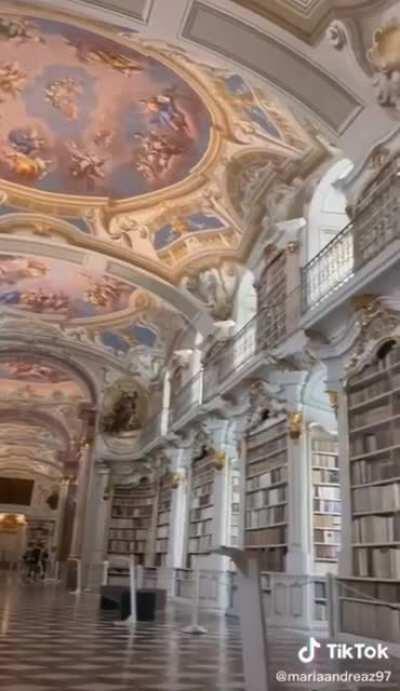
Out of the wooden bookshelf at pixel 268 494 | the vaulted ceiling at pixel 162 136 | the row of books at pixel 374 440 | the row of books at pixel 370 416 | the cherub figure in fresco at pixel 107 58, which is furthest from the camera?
the cherub figure in fresco at pixel 107 58

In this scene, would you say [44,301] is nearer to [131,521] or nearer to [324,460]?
[131,521]

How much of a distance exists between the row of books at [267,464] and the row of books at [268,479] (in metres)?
0.08

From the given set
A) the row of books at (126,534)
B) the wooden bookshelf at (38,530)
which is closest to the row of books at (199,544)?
the row of books at (126,534)

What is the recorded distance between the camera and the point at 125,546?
1811 centimetres

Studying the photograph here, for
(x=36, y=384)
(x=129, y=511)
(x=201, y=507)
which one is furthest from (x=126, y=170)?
(x=36, y=384)

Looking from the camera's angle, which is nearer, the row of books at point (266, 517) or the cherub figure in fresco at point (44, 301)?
the row of books at point (266, 517)

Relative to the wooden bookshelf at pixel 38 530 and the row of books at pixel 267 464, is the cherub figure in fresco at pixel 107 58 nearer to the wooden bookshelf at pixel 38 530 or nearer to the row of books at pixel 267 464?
the row of books at pixel 267 464

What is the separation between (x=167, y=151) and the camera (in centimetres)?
1160

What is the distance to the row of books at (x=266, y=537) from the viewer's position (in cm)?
922

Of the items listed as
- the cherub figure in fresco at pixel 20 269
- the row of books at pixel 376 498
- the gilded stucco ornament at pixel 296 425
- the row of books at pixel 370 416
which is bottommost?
the row of books at pixel 376 498

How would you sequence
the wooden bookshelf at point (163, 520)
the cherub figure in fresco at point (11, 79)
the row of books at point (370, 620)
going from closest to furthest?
the row of books at point (370, 620), the cherub figure in fresco at point (11, 79), the wooden bookshelf at point (163, 520)

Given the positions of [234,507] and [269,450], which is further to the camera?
[234,507]

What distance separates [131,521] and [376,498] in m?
12.9

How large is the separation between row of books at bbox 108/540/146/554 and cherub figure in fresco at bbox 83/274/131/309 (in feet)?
22.0
